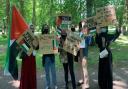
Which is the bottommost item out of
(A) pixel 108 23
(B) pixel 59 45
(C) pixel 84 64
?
(C) pixel 84 64

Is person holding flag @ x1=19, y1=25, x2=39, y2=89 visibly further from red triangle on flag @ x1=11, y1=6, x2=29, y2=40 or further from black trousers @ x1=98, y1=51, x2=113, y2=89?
black trousers @ x1=98, y1=51, x2=113, y2=89

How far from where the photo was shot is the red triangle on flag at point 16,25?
1042cm

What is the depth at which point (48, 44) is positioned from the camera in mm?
10617

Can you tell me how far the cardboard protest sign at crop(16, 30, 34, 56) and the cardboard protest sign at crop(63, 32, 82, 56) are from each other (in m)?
1.12

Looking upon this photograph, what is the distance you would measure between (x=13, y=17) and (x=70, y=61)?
2281 mm

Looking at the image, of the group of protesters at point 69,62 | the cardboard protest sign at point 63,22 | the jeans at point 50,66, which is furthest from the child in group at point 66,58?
the cardboard protest sign at point 63,22

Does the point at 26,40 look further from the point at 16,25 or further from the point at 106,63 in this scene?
the point at 106,63

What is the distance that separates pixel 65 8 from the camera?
90.8 ft

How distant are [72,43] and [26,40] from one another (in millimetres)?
1481

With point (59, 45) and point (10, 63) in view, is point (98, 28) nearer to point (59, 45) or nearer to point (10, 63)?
point (59, 45)

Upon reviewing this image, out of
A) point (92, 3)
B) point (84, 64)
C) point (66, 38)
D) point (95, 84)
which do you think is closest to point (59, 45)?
point (66, 38)

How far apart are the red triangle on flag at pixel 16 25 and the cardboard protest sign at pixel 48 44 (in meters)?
0.62

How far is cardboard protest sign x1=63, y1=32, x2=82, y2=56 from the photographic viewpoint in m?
10.6

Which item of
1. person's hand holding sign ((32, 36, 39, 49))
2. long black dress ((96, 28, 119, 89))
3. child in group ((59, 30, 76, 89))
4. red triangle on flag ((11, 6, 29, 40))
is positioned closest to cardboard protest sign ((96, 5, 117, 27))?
long black dress ((96, 28, 119, 89))
